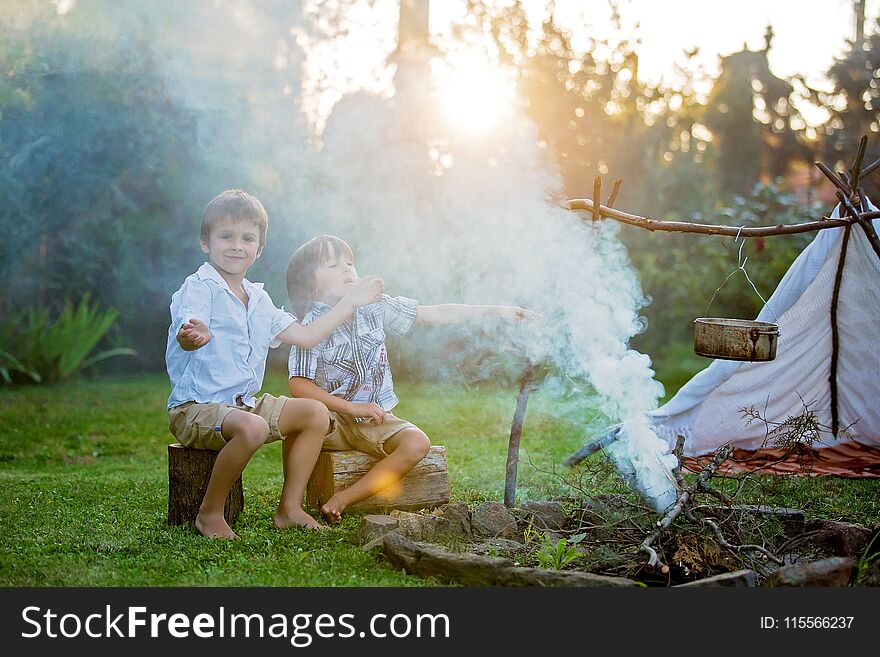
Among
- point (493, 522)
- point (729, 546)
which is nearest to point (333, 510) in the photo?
point (493, 522)

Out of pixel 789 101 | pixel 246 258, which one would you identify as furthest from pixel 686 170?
pixel 246 258

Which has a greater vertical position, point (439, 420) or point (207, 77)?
point (207, 77)

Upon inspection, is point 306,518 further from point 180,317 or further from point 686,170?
point 686,170

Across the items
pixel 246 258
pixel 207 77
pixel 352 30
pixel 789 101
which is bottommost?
pixel 246 258

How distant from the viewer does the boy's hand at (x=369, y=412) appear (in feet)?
12.4

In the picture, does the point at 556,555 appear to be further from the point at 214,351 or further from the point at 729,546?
the point at 214,351

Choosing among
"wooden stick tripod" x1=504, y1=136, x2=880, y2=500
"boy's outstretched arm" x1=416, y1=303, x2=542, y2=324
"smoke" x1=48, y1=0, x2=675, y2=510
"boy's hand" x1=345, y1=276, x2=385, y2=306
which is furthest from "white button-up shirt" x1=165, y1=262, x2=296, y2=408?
"smoke" x1=48, y1=0, x2=675, y2=510

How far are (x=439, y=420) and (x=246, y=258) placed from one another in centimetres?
307

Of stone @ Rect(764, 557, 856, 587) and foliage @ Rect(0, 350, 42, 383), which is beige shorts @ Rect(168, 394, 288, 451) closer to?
stone @ Rect(764, 557, 856, 587)

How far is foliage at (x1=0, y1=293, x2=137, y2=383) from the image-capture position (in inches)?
301

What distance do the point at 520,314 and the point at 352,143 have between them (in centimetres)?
367

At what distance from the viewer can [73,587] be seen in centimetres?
287

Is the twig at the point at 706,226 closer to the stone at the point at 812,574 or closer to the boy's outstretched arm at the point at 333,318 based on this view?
the boy's outstretched arm at the point at 333,318

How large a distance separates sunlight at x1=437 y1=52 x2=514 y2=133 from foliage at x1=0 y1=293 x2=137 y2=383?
340 centimetres
